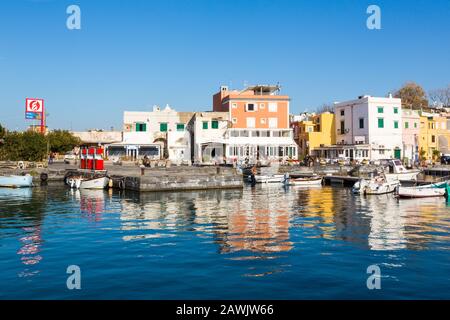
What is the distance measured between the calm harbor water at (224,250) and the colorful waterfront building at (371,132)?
1401 inches

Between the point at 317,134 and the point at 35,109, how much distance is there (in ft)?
164

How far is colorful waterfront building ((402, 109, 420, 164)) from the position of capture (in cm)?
6875

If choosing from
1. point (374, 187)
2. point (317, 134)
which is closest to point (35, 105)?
point (317, 134)

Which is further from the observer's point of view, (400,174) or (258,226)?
(400,174)

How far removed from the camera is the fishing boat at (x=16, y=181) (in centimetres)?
4409

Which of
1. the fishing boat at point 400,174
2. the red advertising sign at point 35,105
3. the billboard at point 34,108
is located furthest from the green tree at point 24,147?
the fishing boat at point 400,174

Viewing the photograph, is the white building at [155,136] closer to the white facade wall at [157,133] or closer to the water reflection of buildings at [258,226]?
the white facade wall at [157,133]

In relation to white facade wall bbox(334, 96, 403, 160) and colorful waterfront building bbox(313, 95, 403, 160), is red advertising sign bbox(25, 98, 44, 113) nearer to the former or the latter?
colorful waterfront building bbox(313, 95, 403, 160)

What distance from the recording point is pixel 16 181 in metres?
44.1

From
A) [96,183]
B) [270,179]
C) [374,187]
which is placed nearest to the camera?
[374,187]

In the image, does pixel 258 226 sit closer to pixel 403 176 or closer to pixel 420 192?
pixel 420 192

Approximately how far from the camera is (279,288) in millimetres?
11602

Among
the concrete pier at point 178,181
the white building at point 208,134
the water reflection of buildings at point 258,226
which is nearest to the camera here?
the water reflection of buildings at point 258,226
